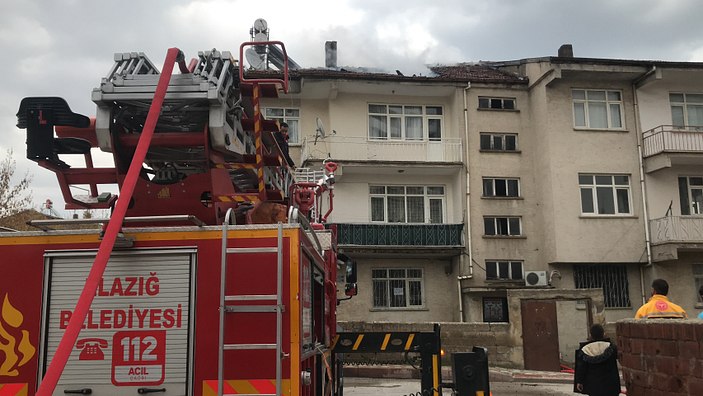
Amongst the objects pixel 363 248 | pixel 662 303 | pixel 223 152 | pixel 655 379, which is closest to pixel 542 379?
pixel 363 248

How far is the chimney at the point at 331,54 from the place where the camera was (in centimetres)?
2730

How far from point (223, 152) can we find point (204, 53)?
85cm

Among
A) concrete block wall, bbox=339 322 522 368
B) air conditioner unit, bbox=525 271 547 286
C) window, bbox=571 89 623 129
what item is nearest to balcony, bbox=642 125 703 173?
window, bbox=571 89 623 129

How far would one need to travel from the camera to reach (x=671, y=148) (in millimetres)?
22719

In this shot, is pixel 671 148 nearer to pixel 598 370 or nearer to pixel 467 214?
pixel 467 214

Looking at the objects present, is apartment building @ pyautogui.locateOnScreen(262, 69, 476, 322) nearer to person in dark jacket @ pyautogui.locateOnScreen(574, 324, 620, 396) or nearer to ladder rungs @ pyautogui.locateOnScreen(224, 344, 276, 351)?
person in dark jacket @ pyautogui.locateOnScreen(574, 324, 620, 396)

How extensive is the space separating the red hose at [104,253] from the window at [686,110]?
23921 mm

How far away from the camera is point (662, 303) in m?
6.30

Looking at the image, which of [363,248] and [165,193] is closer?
[165,193]

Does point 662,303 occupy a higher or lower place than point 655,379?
higher

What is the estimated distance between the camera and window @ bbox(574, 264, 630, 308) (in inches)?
902

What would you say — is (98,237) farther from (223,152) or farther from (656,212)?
(656,212)

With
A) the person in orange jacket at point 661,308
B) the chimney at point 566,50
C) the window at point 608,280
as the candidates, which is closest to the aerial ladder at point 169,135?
the person in orange jacket at point 661,308

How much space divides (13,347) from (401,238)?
62.3 feet
